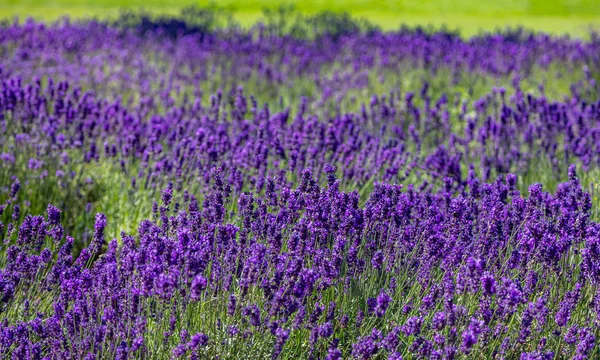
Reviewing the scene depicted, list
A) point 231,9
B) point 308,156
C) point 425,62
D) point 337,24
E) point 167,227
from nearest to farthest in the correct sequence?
point 167,227
point 308,156
point 425,62
point 337,24
point 231,9

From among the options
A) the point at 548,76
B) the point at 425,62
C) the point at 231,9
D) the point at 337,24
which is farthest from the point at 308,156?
the point at 231,9

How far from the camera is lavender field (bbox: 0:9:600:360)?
2.97 m

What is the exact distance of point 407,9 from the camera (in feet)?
58.8

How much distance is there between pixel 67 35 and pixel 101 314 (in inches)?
320

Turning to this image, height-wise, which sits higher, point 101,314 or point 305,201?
point 305,201

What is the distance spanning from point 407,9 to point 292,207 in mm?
15167

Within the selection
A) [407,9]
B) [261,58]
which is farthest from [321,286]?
[407,9]

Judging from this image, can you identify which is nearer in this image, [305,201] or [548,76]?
[305,201]

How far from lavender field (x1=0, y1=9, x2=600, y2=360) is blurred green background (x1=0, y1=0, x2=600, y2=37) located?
5.55 meters

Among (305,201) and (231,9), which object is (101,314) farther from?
(231,9)

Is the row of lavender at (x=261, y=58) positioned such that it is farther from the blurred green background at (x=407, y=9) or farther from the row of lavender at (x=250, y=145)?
the blurred green background at (x=407, y=9)

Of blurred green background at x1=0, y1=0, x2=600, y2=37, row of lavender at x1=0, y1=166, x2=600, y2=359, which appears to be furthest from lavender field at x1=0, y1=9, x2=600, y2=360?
blurred green background at x1=0, y1=0, x2=600, y2=37

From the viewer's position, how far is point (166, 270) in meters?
3.12

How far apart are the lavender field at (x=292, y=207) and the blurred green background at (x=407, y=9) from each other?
18.2 feet
